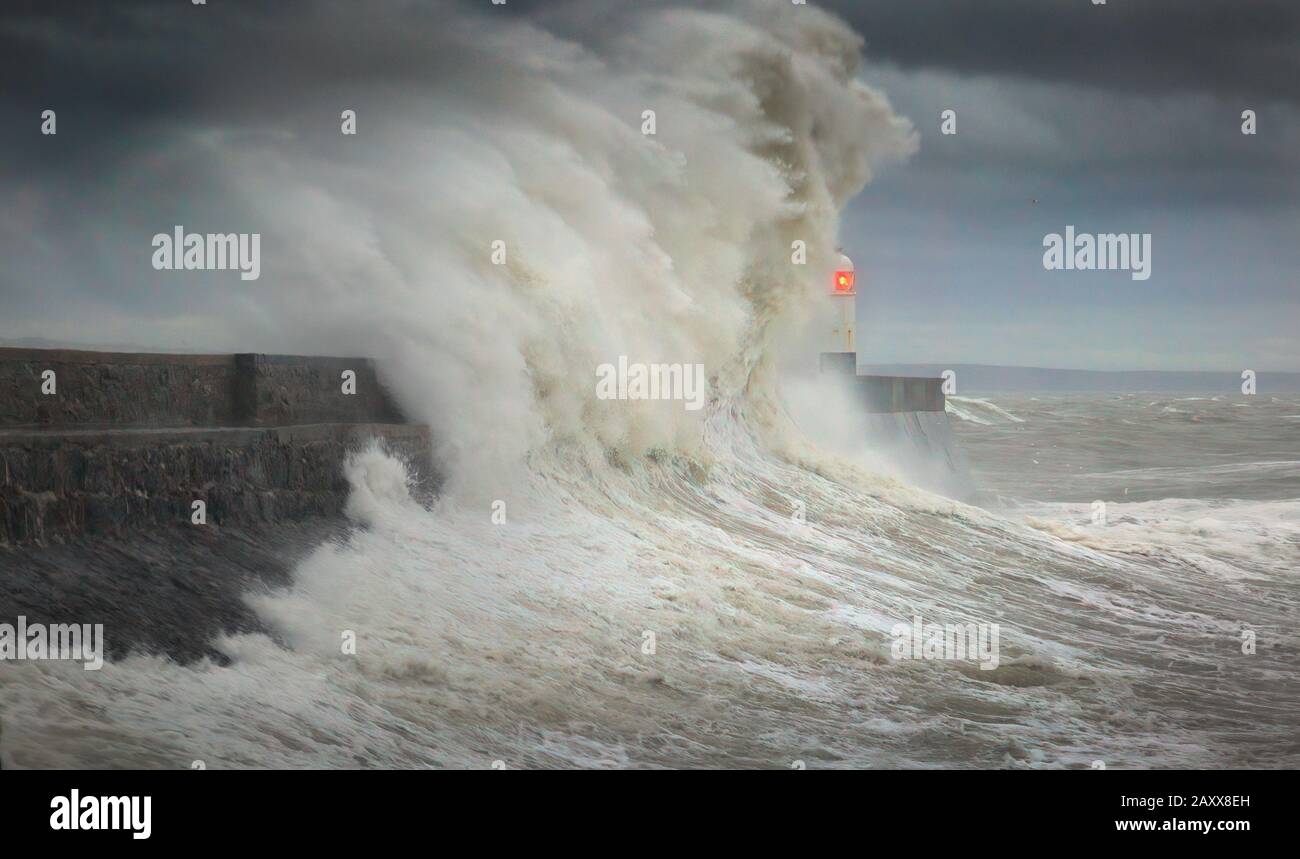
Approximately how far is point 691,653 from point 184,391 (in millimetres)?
3224

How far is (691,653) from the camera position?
24.0 feet

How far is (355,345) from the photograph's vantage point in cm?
939

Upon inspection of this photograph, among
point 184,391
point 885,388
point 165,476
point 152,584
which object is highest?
point 885,388

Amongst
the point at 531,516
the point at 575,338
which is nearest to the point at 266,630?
the point at 531,516

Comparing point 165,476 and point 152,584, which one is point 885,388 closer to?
point 165,476

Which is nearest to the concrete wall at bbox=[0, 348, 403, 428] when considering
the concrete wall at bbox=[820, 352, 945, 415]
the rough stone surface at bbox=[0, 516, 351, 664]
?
the rough stone surface at bbox=[0, 516, 351, 664]

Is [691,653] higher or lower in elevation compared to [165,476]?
lower

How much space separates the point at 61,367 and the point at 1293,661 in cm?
814

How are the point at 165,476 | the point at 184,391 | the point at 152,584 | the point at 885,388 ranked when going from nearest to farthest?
the point at 152,584, the point at 165,476, the point at 184,391, the point at 885,388

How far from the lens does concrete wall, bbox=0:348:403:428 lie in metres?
6.39

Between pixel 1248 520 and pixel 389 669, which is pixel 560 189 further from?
pixel 1248 520

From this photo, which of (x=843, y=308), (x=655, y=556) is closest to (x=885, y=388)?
(x=843, y=308)

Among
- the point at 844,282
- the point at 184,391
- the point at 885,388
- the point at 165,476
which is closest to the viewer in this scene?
the point at 165,476

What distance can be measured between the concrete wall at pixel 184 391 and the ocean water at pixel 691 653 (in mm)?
676
